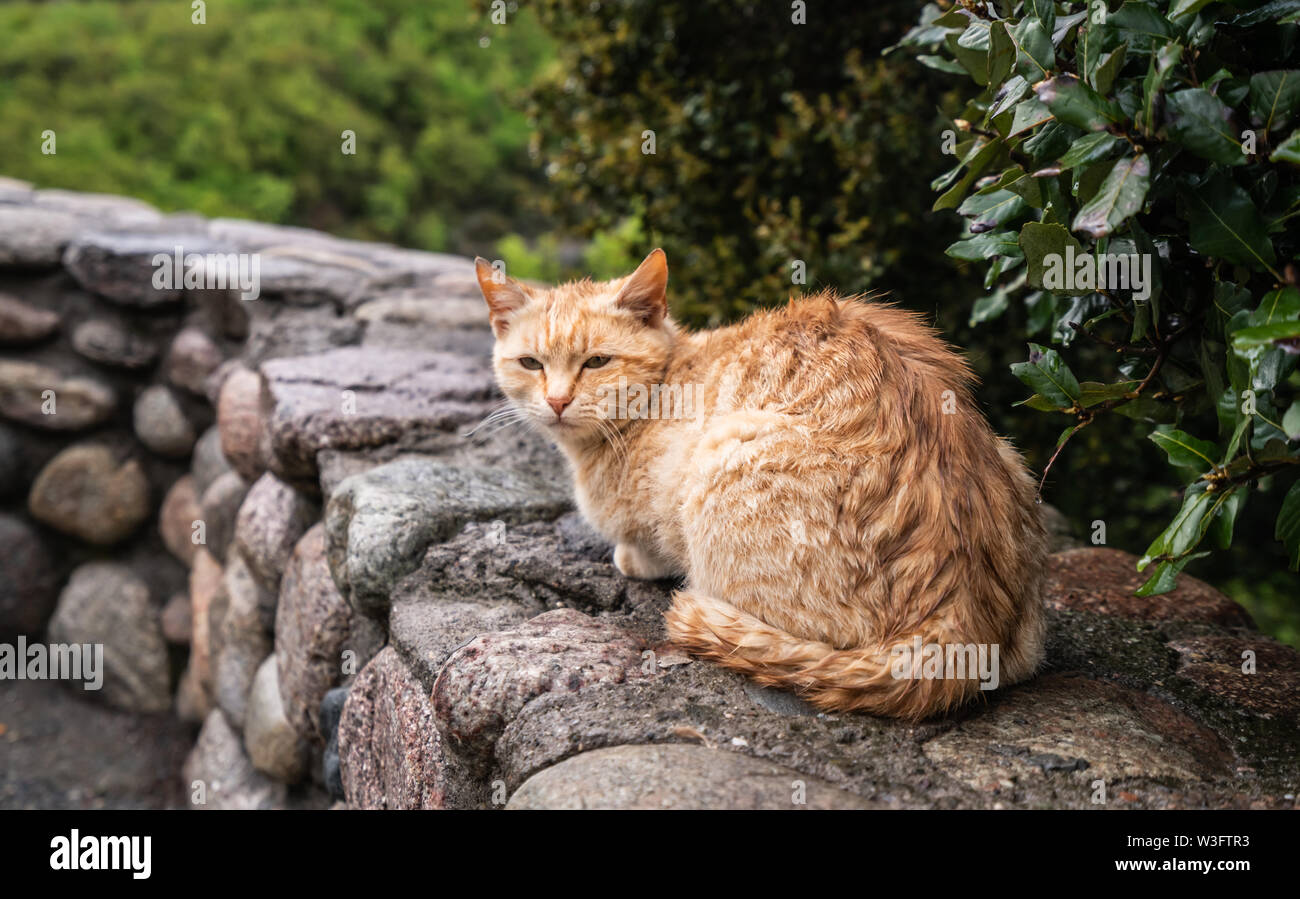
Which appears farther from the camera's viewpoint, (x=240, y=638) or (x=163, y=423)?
(x=163, y=423)

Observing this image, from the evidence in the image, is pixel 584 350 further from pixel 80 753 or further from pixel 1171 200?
pixel 80 753

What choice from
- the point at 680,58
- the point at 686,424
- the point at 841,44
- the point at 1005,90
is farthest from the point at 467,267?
the point at 1005,90

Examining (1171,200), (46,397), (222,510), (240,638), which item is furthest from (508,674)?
(46,397)

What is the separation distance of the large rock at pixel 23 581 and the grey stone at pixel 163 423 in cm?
72

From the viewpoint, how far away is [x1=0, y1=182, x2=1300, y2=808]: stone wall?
1.80 m

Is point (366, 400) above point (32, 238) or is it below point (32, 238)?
below

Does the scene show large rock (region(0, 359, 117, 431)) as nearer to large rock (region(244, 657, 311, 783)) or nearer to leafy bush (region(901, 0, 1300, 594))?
large rock (region(244, 657, 311, 783))

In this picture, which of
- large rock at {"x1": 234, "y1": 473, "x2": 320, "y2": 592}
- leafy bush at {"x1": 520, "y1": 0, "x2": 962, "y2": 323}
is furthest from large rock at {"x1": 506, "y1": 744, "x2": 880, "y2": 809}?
leafy bush at {"x1": 520, "y1": 0, "x2": 962, "y2": 323}

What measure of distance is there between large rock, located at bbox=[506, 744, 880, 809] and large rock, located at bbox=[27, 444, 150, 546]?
3.71 meters

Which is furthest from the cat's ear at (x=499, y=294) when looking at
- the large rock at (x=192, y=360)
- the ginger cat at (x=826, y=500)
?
the large rock at (x=192, y=360)

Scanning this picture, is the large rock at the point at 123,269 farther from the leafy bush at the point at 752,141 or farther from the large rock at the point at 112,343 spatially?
the leafy bush at the point at 752,141

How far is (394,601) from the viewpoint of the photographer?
2.50 m

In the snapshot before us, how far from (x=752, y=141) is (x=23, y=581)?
3933mm

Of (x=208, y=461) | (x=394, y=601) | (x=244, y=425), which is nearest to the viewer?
(x=394, y=601)
